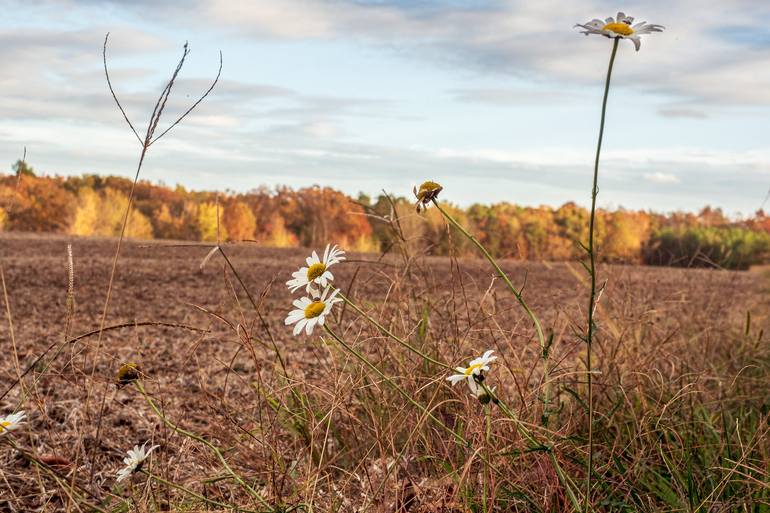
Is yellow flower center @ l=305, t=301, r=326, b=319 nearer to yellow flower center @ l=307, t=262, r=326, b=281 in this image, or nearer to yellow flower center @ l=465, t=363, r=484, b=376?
yellow flower center @ l=307, t=262, r=326, b=281

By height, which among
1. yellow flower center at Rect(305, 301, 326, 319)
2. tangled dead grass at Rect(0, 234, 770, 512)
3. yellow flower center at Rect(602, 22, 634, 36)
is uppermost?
yellow flower center at Rect(602, 22, 634, 36)

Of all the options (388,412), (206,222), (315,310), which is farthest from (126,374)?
(206,222)

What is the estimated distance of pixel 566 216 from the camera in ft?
69.6

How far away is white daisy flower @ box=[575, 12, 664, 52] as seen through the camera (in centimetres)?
140

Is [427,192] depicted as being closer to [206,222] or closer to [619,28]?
[619,28]

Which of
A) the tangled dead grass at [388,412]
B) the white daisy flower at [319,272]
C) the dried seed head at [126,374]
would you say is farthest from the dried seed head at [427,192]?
the dried seed head at [126,374]

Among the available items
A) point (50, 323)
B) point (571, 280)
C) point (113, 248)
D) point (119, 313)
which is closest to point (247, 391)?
point (50, 323)

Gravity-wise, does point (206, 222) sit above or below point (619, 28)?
below

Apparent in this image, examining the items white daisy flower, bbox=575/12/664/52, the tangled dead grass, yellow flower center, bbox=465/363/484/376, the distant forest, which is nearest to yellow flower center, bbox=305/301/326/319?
the tangled dead grass

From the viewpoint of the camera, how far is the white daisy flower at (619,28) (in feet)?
4.60

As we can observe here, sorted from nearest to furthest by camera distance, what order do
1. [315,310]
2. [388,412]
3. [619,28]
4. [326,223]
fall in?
[619,28] < [315,310] < [388,412] < [326,223]

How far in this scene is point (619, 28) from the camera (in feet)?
4.66

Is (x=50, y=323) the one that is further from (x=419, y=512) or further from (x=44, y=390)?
(x=419, y=512)

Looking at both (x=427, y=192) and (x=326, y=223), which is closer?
(x=427, y=192)
